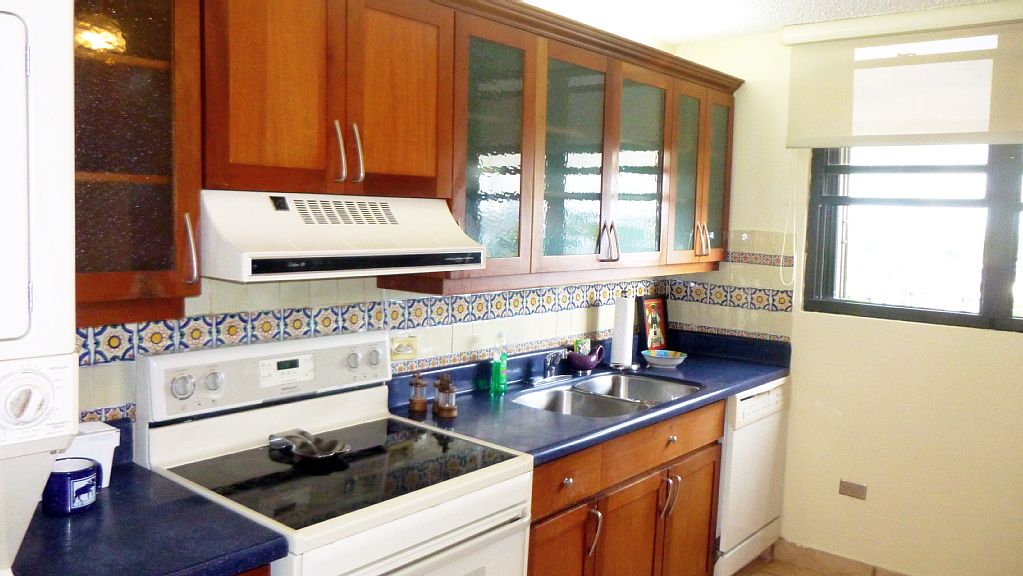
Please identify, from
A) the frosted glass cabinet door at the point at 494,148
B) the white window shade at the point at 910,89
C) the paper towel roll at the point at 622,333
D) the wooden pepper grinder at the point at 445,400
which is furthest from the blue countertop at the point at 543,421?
the white window shade at the point at 910,89

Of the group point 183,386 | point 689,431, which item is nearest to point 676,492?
point 689,431

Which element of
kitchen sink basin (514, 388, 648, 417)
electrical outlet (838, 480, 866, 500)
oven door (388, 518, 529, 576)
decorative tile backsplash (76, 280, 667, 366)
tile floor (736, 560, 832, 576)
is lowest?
tile floor (736, 560, 832, 576)

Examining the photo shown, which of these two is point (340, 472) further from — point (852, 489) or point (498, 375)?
point (852, 489)

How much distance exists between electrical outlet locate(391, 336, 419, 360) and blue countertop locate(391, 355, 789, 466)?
0.53 ft

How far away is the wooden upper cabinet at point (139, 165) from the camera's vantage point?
64.6 inches

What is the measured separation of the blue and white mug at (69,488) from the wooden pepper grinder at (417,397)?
3.44ft

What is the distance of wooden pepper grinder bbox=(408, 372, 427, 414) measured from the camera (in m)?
2.61

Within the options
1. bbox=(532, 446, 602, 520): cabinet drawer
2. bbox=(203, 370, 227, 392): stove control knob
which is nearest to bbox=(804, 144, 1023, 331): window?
bbox=(532, 446, 602, 520): cabinet drawer

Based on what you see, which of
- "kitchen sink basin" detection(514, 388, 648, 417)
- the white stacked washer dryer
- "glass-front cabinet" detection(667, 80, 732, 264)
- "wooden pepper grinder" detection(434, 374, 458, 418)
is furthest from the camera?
"glass-front cabinet" detection(667, 80, 732, 264)

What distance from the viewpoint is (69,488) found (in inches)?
65.6

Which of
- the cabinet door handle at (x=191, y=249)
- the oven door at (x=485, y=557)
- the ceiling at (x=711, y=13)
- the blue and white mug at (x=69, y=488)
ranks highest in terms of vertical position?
the ceiling at (x=711, y=13)

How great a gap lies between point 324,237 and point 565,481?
40.0 inches

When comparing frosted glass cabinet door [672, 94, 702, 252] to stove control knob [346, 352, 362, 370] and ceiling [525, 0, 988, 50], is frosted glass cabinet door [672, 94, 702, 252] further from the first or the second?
stove control knob [346, 352, 362, 370]

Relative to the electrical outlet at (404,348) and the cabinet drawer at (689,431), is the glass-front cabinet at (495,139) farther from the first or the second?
the cabinet drawer at (689,431)
